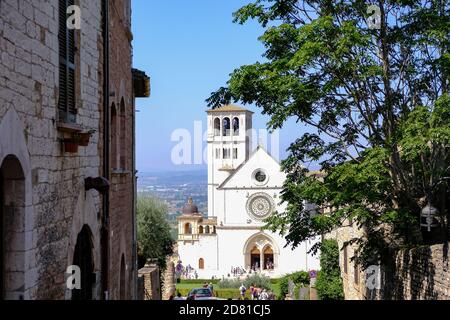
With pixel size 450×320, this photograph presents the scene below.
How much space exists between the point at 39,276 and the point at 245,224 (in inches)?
2534

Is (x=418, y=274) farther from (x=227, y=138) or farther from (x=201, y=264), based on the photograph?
(x=227, y=138)

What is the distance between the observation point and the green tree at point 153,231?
35.2m

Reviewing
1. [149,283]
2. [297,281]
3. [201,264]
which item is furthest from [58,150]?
[201,264]

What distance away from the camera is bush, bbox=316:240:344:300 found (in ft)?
89.6

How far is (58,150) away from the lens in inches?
286

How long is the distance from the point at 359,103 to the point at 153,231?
77.2ft

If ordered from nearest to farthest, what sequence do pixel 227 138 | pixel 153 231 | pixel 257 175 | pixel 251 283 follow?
pixel 153 231
pixel 251 283
pixel 257 175
pixel 227 138

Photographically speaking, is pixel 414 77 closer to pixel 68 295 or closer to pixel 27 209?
pixel 68 295

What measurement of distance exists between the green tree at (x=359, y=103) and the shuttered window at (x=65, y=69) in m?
5.46

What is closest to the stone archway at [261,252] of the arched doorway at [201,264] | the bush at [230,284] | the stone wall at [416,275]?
→ the arched doorway at [201,264]

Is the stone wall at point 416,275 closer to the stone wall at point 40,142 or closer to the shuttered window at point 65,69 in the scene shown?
the stone wall at point 40,142

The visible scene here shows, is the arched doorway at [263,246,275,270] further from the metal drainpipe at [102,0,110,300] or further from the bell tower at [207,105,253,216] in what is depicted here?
the metal drainpipe at [102,0,110,300]

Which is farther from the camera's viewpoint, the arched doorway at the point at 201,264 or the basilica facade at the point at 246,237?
the arched doorway at the point at 201,264
